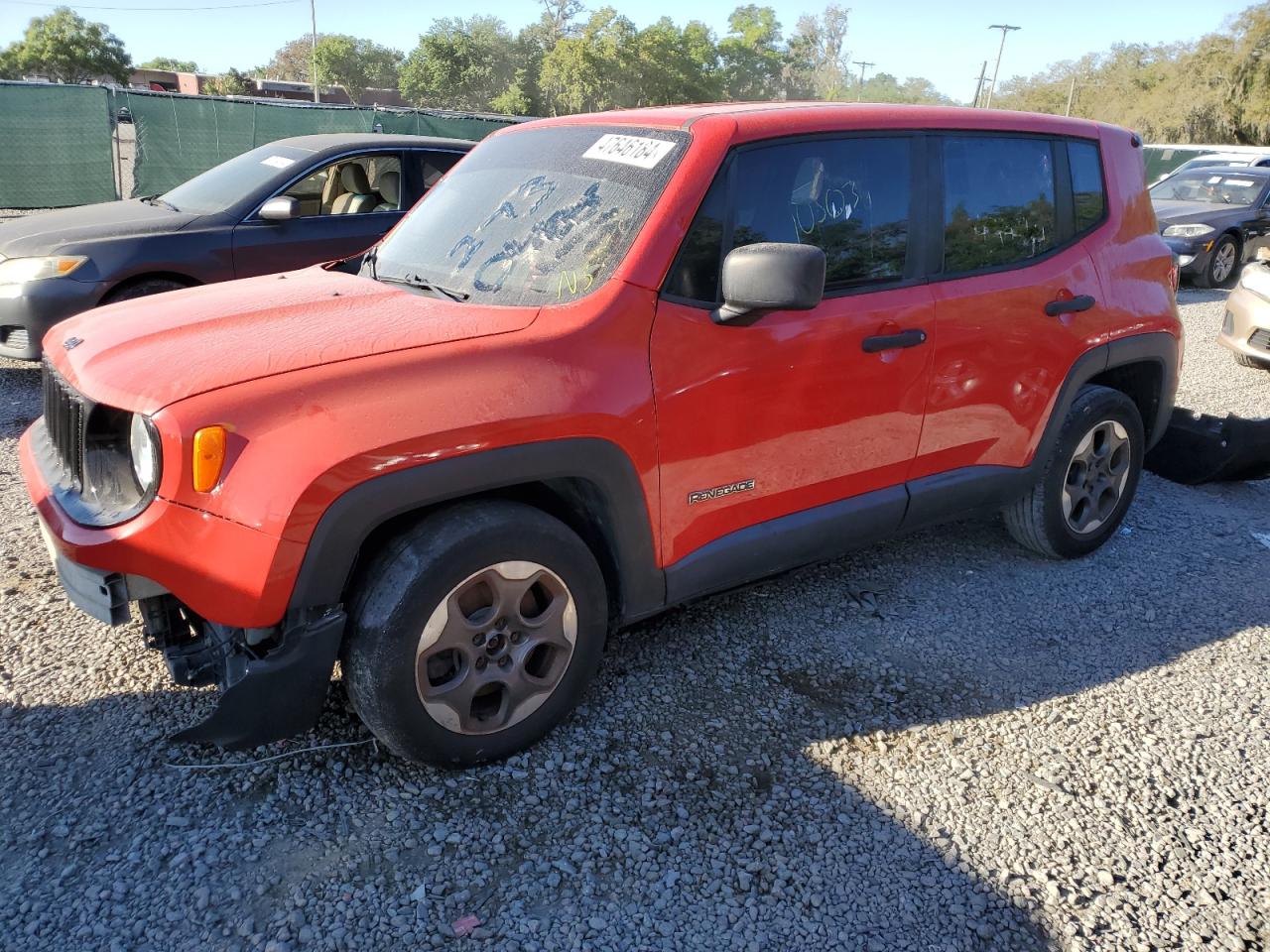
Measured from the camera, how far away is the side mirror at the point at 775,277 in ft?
8.40

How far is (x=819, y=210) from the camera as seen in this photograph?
3.05m

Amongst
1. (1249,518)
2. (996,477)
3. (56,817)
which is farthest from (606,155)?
(1249,518)

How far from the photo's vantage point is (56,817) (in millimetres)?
2447

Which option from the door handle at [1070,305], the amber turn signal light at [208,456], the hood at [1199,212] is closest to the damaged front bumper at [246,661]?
the amber turn signal light at [208,456]

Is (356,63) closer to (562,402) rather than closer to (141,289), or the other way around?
(141,289)

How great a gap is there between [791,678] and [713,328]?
129cm

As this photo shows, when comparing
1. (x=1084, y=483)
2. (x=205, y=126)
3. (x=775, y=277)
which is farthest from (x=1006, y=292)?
(x=205, y=126)

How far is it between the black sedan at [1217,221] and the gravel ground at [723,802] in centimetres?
1029

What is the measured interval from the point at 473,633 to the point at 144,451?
3.13ft

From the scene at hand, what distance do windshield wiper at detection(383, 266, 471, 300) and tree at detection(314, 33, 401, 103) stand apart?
9057 centimetres

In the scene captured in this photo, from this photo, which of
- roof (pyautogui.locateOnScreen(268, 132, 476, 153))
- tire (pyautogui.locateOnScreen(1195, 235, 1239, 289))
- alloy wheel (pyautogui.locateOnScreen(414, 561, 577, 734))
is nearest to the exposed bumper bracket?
alloy wheel (pyautogui.locateOnScreen(414, 561, 577, 734))

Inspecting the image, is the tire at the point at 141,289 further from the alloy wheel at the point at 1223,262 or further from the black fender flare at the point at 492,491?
the alloy wheel at the point at 1223,262

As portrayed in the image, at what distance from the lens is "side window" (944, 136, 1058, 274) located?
3.38 meters

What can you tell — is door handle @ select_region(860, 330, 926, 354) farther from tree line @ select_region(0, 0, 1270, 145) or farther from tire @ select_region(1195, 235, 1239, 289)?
tree line @ select_region(0, 0, 1270, 145)
